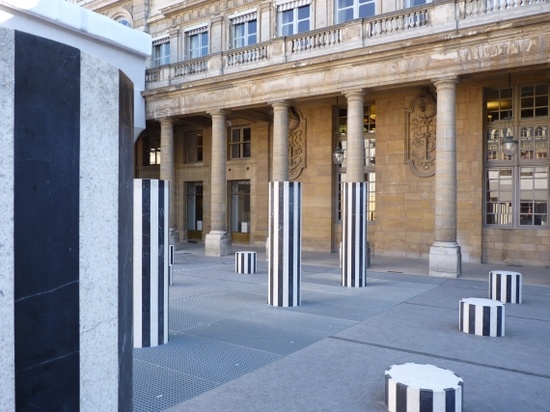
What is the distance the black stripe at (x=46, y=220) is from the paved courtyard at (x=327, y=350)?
2970 millimetres

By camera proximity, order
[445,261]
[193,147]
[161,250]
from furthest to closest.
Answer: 1. [193,147]
2. [445,261]
3. [161,250]

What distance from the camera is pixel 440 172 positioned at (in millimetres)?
12875

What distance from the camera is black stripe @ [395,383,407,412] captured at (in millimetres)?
3877

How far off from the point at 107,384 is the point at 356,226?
9519 millimetres

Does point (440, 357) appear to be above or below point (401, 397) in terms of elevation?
below

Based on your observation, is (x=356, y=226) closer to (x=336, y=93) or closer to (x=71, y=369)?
(x=336, y=93)

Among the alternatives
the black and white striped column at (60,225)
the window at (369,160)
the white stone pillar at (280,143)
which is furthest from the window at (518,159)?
the black and white striped column at (60,225)

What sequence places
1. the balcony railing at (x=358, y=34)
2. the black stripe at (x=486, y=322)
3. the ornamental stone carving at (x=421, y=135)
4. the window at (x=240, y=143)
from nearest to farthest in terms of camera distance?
the black stripe at (x=486, y=322), the balcony railing at (x=358, y=34), the ornamental stone carving at (x=421, y=135), the window at (x=240, y=143)

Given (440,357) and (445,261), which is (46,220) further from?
(445,261)

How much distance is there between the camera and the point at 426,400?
380cm

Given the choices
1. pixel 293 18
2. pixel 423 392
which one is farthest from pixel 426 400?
pixel 293 18

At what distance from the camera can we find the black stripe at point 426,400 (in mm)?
3781

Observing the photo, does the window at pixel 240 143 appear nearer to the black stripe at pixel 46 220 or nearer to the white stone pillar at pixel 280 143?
the white stone pillar at pixel 280 143

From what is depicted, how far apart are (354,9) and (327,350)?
1379cm
